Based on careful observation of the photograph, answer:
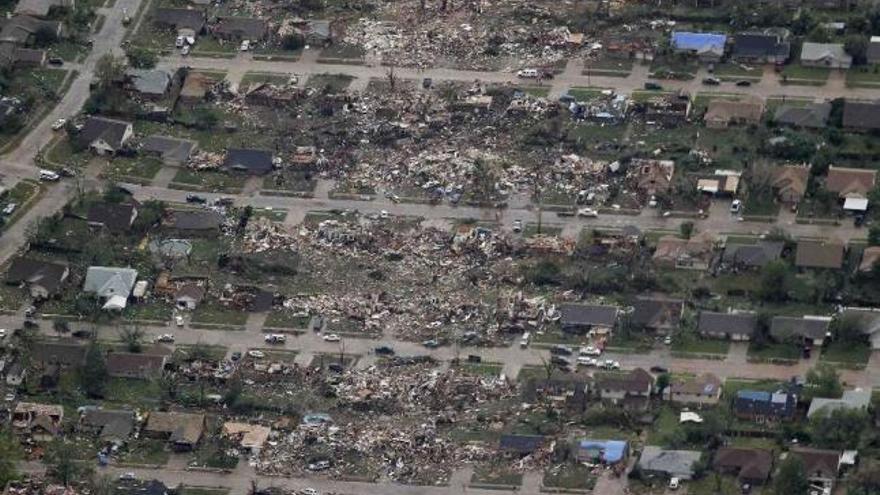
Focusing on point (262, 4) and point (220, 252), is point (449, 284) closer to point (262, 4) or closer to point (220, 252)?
point (220, 252)

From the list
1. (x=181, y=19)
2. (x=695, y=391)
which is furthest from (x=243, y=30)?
(x=695, y=391)

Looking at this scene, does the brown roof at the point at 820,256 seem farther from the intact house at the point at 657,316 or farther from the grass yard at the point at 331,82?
the grass yard at the point at 331,82

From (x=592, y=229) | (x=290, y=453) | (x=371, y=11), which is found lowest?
(x=290, y=453)

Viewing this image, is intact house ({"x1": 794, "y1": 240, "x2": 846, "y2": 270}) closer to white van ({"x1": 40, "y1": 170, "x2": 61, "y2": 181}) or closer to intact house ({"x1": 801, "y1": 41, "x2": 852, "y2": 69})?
intact house ({"x1": 801, "y1": 41, "x2": 852, "y2": 69})

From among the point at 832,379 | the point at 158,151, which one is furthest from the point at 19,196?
the point at 832,379

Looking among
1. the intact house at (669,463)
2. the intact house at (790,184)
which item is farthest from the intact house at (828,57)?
the intact house at (669,463)

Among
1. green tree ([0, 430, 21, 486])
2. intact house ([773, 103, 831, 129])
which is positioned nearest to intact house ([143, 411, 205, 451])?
green tree ([0, 430, 21, 486])
